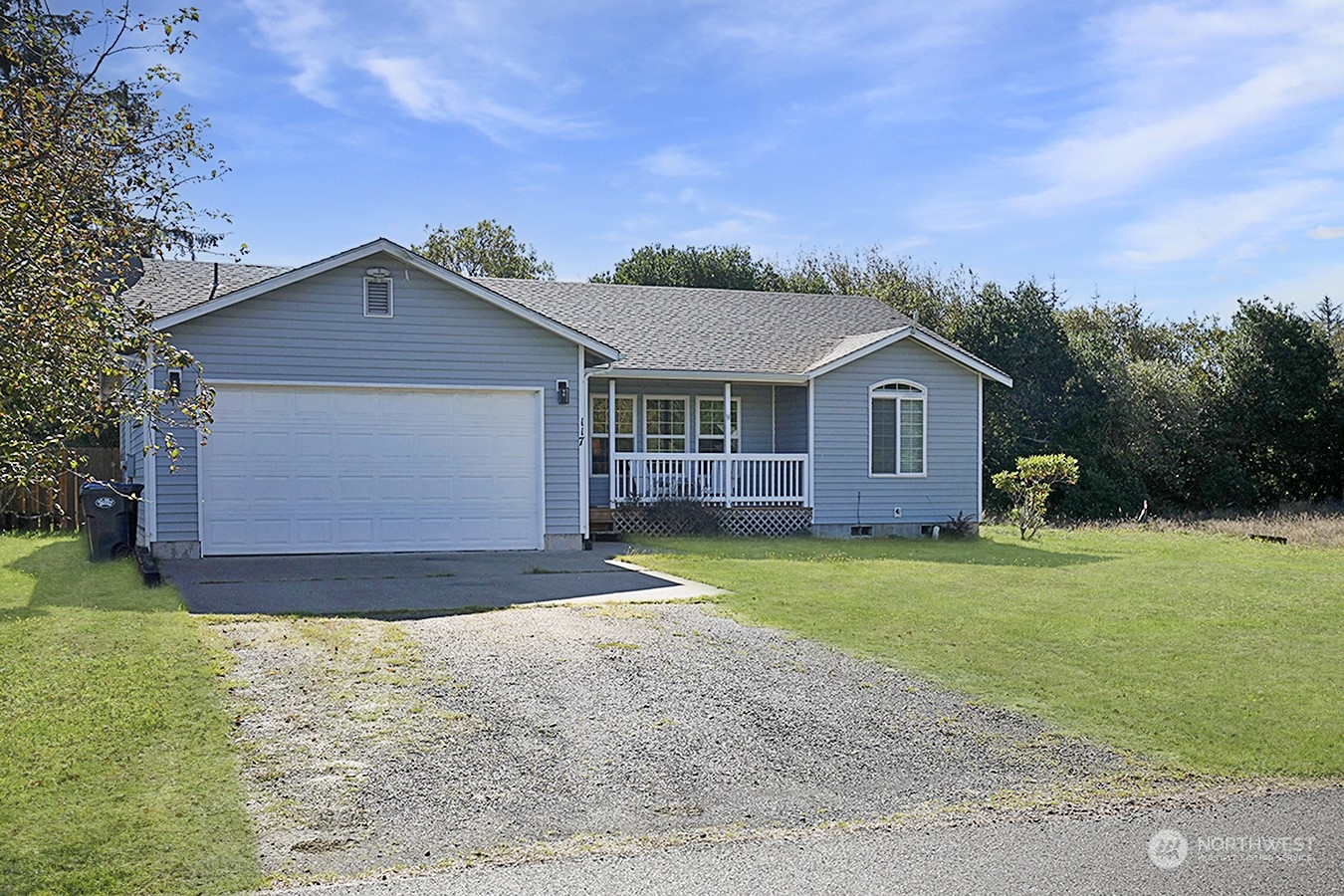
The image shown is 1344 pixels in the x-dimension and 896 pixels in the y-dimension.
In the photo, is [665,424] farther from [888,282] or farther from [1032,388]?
[888,282]

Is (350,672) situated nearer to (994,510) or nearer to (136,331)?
(136,331)

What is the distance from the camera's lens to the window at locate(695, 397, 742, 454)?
22.5 metres

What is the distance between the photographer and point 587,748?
652 cm

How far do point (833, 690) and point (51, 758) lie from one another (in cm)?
458

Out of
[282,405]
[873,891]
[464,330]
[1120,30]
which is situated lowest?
[873,891]

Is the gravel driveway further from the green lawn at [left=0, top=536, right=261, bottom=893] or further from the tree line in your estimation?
the tree line

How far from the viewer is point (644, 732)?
6820 mm

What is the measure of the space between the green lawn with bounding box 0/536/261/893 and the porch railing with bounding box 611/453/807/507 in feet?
35.5

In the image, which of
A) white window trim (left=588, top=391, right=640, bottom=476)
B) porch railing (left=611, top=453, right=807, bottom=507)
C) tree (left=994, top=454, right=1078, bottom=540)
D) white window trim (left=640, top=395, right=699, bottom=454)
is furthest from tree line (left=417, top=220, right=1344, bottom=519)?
white window trim (left=588, top=391, right=640, bottom=476)

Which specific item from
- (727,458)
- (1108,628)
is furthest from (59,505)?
(1108,628)

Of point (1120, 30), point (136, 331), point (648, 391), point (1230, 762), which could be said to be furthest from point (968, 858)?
point (648, 391)

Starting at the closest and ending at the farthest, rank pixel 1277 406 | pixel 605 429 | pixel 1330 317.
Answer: pixel 605 429, pixel 1277 406, pixel 1330 317

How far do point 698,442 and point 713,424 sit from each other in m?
0.52

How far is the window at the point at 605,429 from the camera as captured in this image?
846 inches
